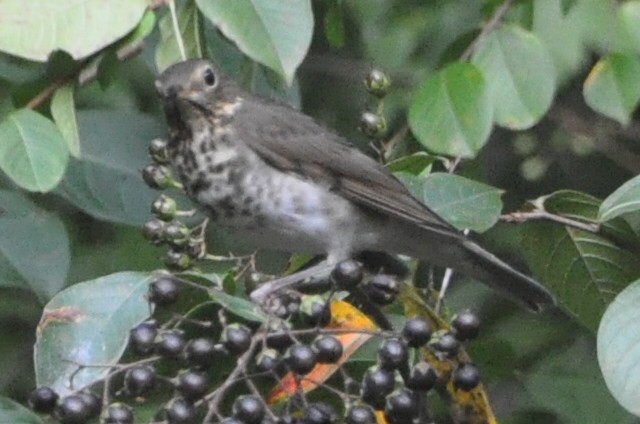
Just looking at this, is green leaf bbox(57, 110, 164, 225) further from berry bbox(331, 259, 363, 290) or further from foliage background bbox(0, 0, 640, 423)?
berry bbox(331, 259, 363, 290)

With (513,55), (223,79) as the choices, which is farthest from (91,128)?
(513,55)

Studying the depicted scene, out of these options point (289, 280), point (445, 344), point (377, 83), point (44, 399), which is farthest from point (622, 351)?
point (377, 83)

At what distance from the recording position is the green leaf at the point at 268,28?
2531mm

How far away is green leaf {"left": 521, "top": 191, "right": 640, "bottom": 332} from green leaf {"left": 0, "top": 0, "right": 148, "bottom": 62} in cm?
83

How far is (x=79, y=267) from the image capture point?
3744 millimetres

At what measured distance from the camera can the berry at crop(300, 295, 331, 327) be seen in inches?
92.6

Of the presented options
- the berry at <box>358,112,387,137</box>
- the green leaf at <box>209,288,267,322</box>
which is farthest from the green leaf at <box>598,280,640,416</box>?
the berry at <box>358,112,387,137</box>

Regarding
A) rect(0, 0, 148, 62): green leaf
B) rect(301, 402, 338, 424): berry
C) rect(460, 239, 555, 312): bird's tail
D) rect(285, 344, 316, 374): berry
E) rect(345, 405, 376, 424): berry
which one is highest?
rect(0, 0, 148, 62): green leaf

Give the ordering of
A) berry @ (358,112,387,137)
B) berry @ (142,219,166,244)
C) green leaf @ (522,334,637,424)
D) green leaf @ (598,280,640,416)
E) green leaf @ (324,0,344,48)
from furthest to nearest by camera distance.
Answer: green leaf @ (324,0,344,48), green leaf @ (522,334,637,424), berry @ (358,112,387,137), berry @ (142,219,166,244), green leaf @ (598,280,640,416)

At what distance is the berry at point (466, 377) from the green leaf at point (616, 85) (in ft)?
2.45

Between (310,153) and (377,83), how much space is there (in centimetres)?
42

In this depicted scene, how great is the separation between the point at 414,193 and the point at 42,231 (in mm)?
689

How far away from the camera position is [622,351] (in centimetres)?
222

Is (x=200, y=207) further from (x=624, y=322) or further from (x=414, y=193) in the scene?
(x=624, y=322)
